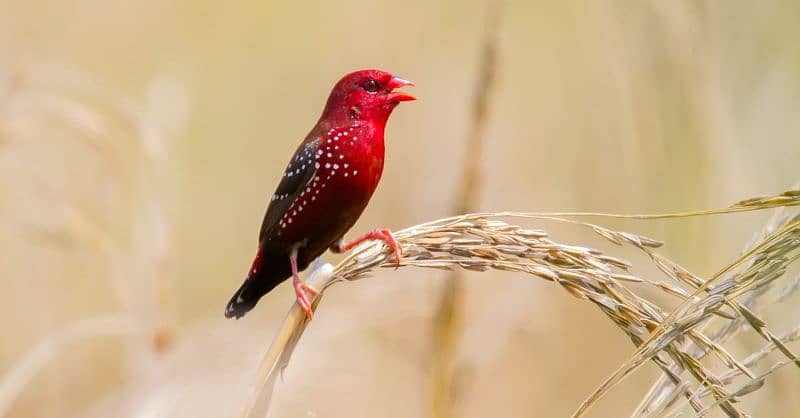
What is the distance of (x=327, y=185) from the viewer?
3.22 meters

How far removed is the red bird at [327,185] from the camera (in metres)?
3.20

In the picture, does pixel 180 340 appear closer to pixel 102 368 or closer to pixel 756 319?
pixel 102 368

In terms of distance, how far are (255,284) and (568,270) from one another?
5.00ft

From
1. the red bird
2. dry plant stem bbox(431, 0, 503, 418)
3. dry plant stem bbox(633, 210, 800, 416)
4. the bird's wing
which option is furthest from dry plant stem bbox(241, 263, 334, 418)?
the bird's wing

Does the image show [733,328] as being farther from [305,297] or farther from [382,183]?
[382,183]

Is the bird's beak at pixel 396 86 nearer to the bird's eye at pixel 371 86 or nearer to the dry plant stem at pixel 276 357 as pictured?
the bird's eye at pixel 371 86

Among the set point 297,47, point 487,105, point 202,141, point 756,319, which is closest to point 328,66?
point 297,47

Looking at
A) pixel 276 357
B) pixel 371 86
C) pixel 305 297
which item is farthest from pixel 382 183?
pixel 276 357

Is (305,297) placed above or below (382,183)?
below

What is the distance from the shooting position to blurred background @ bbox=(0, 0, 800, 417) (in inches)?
123

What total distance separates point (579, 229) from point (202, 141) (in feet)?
9.06

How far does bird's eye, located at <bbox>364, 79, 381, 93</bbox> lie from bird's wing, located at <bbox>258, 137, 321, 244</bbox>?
0.24m

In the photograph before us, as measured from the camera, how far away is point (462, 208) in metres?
2.79

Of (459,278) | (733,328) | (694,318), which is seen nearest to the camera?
(694,318)
